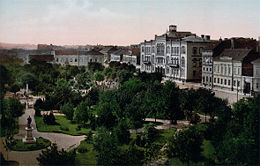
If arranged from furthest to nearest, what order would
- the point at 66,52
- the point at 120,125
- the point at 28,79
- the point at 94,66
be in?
the point at 94,66, the point at 28,79, the point at 66,52, the point at 120,125

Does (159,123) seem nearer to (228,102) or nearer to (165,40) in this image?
(228,102)

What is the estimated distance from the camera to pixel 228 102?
1027cm

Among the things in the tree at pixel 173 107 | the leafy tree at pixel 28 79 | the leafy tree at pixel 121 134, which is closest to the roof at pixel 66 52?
the leafy tree at pixel 28 79

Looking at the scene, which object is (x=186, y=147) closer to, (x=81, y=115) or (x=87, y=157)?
(x=87, y=157)

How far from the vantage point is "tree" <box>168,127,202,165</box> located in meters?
7.35

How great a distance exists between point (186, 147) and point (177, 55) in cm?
873

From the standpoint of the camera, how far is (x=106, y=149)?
721cm

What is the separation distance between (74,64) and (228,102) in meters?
5.77

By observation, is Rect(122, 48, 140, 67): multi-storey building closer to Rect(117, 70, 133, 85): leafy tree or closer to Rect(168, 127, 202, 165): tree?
Rect(117, 70, 133, 85): leafy tree

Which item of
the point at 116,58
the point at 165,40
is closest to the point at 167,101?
the point at 165,40

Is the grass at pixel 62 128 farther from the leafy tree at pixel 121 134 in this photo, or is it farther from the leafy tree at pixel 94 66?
the leafy tree at pixel 94 66

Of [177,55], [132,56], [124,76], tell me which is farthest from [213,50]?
[132,56]

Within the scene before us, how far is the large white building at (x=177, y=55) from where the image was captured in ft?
46.4

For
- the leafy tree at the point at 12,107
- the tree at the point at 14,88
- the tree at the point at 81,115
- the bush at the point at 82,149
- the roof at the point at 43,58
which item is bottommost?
the bush at the point at 82,149
